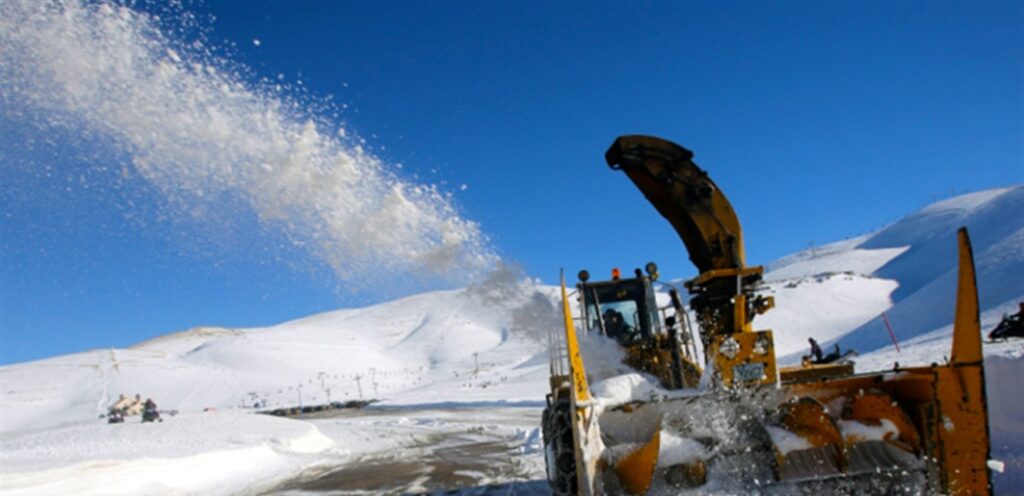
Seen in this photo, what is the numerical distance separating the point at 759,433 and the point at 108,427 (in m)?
14.6

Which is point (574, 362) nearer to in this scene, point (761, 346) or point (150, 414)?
point (761, 346)

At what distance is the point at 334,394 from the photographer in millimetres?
74562

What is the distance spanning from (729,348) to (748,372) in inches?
Answer: 9.2

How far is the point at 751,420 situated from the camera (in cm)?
527

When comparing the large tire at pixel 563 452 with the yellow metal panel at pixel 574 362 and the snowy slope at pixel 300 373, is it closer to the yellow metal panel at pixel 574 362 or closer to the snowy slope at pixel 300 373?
the yellow metal panel at pixel 574 362

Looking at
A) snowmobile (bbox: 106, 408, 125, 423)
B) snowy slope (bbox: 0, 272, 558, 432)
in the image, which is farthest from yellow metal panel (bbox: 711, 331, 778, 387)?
snowy slope (bbox: 0, 272, 558, 432)

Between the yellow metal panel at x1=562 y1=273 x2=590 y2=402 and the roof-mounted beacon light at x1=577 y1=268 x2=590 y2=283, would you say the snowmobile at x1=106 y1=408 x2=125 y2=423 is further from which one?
the yellow metal panel at x1=562 y1=273 x2=590 y2=402

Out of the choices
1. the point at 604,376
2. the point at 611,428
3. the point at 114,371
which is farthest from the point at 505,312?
the point at 114,371

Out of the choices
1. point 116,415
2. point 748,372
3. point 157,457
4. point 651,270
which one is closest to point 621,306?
point 651,270

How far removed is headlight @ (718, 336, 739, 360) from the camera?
18.5 ft

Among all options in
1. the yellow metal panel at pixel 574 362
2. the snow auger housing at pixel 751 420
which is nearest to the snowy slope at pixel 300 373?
the snow auger housing at pixel 751 420

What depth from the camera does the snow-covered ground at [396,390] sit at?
10398 millimetres

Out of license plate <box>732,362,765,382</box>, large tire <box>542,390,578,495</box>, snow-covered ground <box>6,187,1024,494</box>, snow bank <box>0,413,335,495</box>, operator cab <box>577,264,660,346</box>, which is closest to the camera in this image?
large tire <box>542,390,578,495</box>

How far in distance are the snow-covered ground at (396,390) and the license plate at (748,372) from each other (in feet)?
3.47
